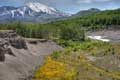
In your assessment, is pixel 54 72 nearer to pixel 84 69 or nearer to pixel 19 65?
pixel 19 65

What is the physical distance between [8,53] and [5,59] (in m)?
10.2

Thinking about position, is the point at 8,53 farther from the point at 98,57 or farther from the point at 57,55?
the point at 98,57

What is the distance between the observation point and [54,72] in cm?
9394

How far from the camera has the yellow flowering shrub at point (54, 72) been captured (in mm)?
85875

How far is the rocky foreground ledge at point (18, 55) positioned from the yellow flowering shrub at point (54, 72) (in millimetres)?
2807

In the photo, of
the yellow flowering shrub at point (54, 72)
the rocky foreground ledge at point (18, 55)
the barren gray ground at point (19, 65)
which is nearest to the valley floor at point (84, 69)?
the yellow flowering shrub at point (54, 72)

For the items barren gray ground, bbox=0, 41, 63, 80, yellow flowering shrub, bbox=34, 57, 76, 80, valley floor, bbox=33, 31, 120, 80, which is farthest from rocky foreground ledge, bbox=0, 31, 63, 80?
valley floor, bbox=33, 31, 120, 80

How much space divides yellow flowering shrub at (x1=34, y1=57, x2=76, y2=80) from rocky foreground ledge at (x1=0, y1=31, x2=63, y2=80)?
2807 millimetres

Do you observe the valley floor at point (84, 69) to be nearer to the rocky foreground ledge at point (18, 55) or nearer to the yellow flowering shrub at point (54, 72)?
the yellow flowering shrub at point (54, 72)

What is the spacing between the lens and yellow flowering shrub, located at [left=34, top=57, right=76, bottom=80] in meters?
85.9

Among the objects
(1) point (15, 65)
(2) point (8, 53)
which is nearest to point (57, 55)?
(2) point (8, 53)

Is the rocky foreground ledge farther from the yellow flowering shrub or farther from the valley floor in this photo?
the valley floor

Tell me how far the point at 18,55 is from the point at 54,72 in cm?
1927

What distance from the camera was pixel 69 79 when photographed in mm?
83562
